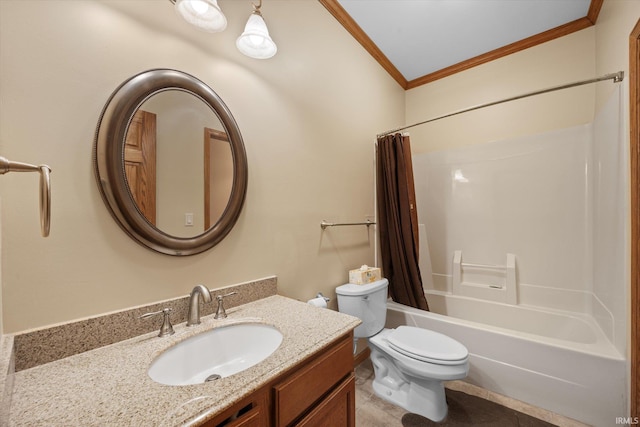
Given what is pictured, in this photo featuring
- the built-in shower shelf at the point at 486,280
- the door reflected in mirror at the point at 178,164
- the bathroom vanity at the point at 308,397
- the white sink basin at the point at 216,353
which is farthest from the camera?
the built-in shower shelf at the point at 486,280

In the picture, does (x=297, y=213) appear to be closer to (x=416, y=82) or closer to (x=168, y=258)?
(x=168, y=258)

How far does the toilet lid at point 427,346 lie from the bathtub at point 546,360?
341 mm

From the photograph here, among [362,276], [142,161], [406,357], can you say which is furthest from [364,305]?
[142,161]

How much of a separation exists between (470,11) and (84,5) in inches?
92.7

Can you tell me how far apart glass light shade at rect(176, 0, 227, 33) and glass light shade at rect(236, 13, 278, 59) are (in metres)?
0.15

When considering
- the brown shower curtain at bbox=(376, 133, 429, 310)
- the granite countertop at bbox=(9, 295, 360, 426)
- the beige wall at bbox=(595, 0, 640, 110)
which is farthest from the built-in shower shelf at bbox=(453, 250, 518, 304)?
the granite countertop at bbox=(9, 295, 360, 426)

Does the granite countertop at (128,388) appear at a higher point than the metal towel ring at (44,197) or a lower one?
lower

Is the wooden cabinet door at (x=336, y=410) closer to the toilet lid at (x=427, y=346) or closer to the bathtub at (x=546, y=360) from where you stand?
the toilet lid at (x=427, y=346)

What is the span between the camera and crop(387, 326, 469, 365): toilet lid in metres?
1.40

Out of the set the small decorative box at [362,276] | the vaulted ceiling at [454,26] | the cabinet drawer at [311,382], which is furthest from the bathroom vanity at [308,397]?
the vaulted ceiling at [454,26]

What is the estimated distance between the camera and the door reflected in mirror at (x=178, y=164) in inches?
37.3

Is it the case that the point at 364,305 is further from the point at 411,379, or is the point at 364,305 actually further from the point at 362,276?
the point at 411,379

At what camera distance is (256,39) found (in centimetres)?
115

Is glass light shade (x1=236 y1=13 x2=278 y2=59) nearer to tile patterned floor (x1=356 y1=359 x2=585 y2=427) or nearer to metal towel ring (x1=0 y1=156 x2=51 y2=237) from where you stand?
metal towel ring (x1=0 y1=156 x2=51 y2=237)
